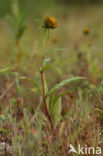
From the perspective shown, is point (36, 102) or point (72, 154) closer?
point (72, 154)

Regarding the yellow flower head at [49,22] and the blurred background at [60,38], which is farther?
the blurred background at [60,38]

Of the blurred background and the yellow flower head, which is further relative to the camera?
the blurred background

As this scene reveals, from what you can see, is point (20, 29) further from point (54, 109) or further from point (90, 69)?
point (54, 109)

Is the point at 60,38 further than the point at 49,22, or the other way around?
the point at 60,38

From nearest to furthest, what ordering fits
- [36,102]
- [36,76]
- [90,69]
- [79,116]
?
[79,116] < [36,102] < [36,76] < [90,69]

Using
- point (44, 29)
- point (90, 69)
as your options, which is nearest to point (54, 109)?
point (44, 29)

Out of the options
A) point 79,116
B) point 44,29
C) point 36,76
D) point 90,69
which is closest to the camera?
point 44,29

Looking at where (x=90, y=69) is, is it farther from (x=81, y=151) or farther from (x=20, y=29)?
(x=81, y=151)

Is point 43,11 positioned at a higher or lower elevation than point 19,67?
higher

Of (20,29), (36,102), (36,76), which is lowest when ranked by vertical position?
(36,102)

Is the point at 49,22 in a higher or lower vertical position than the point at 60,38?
higher
